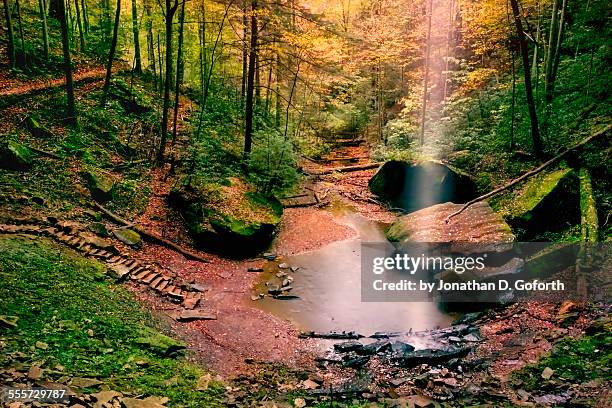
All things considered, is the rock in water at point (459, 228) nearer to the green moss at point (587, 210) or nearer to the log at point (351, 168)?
the green moss at point (587, 210)

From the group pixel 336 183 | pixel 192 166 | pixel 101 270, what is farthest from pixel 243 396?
pixel 336 183

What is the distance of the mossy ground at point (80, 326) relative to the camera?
21.5 feet

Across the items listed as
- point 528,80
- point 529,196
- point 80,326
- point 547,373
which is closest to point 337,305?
point 547,373

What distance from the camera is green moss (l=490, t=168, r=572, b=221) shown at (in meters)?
13.0

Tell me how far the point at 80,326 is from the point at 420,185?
1656 centimetres

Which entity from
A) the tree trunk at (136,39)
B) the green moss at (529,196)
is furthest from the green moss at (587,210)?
the tree trunk at (136,39)

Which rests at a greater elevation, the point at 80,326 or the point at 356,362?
the point at 80,326

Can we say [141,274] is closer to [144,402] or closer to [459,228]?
[144,402]

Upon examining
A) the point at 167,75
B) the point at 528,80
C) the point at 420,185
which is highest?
the point at 167,75

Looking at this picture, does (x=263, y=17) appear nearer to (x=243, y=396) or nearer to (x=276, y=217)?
(x=276, y=217)

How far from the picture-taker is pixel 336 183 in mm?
25719

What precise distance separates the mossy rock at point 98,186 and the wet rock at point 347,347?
10.2 m

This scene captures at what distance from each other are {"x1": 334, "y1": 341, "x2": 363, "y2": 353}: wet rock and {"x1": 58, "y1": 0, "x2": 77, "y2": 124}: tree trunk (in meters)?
14.9

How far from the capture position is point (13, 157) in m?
13.4
